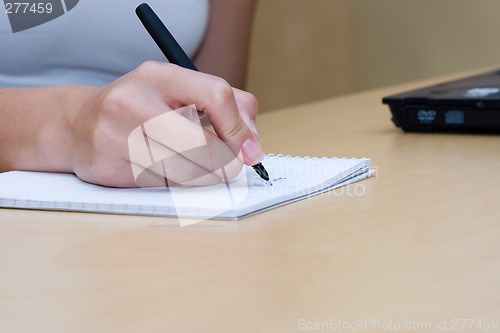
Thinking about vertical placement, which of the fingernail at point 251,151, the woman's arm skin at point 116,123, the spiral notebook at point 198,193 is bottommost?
the spiral notebook at point 198,193

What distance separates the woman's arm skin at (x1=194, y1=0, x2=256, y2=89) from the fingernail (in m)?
0.66

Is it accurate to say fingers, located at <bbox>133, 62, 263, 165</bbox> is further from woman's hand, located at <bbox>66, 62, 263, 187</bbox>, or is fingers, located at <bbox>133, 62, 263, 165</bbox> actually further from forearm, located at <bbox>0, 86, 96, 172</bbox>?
forearm, located at <bbox>0, 86, 96, 172</bbox>

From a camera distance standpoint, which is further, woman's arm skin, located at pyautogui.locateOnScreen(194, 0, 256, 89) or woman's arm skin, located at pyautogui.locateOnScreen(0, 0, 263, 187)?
woman's arm skin, located at pyautogui.locateOnScreen(194, 0, 256, 89)

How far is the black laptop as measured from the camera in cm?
77

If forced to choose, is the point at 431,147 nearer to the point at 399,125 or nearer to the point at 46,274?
the point at 399,125

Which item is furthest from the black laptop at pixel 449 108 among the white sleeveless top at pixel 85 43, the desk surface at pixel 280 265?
the white sleeveless top at pixel 85 43

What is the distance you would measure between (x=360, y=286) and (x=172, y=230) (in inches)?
6.0

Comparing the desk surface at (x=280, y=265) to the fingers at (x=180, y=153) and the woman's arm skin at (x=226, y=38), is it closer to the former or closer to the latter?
the fingers at (x=180, y=153)

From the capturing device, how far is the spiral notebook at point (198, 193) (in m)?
0.51

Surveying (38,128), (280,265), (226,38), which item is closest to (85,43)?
(226,38)

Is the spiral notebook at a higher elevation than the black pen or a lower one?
lower

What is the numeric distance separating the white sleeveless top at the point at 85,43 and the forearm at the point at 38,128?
11.2 inches

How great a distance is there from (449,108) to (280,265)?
455 mm

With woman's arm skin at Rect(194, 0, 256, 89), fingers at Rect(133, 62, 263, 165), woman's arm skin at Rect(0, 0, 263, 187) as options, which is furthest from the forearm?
woman's arm skin at Rect(194, 0, 256, 89)
